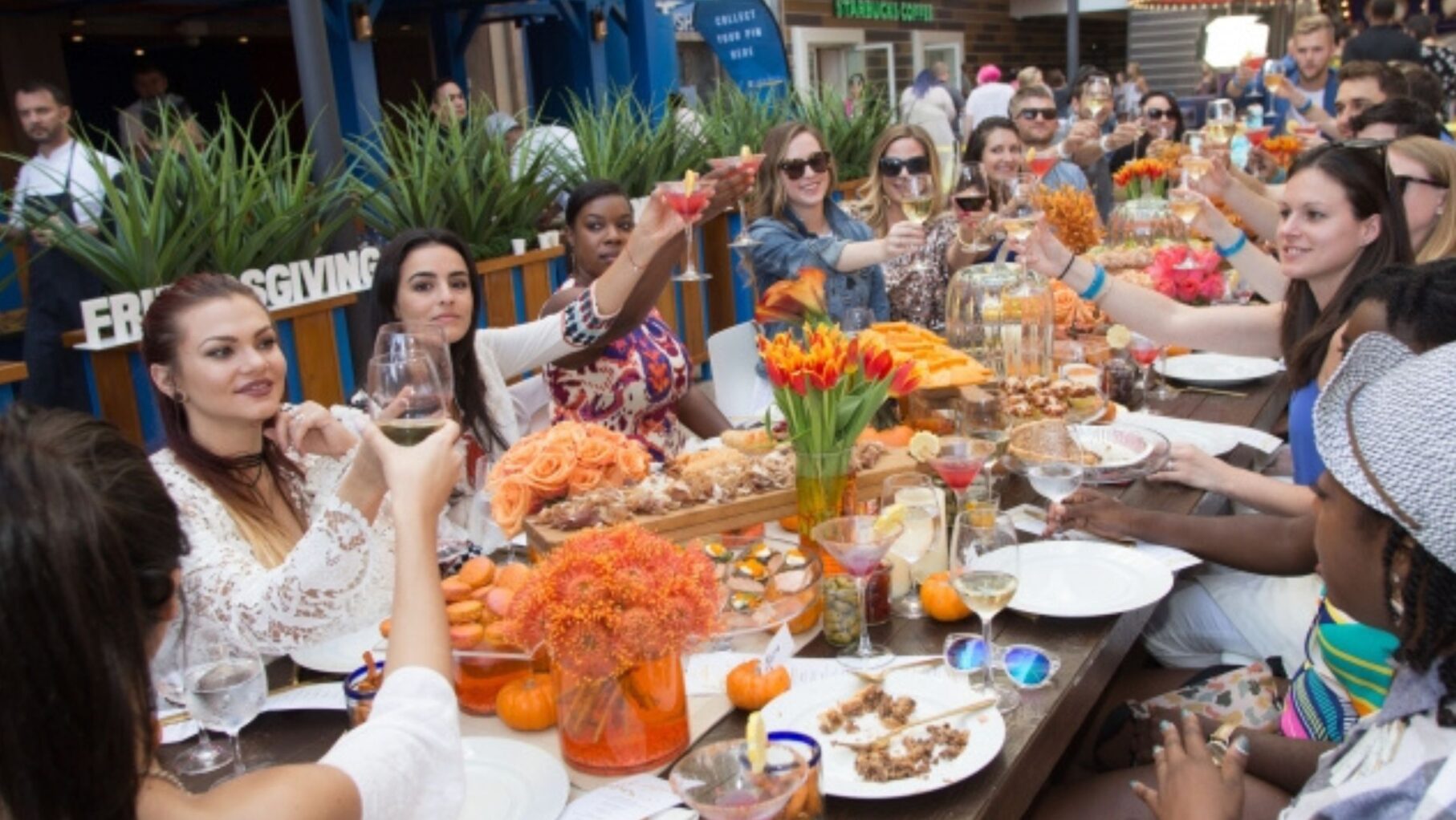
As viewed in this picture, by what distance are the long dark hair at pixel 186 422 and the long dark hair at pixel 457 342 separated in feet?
2.63

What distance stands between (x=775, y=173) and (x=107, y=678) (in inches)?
158

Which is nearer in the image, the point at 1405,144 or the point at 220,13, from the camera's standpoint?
the point at 1405,144

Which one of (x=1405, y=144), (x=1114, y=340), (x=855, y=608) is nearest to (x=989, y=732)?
(x=855, y=608)

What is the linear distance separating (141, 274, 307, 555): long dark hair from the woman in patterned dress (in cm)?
146

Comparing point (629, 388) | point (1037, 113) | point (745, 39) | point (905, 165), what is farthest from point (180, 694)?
point (745, 39)

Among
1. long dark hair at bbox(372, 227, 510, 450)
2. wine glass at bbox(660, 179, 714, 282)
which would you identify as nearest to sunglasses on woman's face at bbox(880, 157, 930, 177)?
wine glass at bbox(660, 179, 714, 282)

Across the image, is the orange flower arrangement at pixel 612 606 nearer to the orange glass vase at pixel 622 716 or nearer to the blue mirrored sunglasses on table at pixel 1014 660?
the orange glass vase at pixel 622 716

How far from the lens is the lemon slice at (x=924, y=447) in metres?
2.40

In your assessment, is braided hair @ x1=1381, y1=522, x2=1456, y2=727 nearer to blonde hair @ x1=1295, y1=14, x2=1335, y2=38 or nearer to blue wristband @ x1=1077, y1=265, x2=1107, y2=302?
blue wristband @ x1=1077, y1=265, x2=1107, y2=302

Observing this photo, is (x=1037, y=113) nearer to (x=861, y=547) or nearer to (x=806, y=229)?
(x=806, y=229)

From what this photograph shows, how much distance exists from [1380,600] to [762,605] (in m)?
1.01

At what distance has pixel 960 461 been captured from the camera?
2.39 m

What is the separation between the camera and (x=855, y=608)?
2109mm

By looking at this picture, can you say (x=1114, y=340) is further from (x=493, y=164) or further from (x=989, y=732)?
(x=493, y=164)
